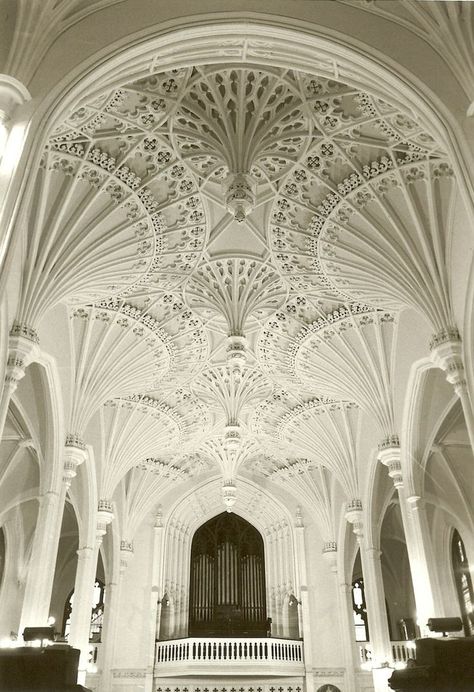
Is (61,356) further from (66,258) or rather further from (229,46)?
(229,46)

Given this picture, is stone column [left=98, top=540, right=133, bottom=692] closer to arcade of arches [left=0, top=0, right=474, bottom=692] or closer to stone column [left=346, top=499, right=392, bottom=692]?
arcade of arches [left=0, top=0, right=474, bottom=692]

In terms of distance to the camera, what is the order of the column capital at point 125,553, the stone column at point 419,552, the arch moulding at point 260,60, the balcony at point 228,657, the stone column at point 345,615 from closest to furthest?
the arch moulding at point 260,60, the stone column at point 419,552, the balcony at point 228,657, the stone column at point 345,615, the column capital at point 125,553

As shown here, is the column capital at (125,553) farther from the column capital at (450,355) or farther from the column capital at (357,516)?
the column capital at (450,355)

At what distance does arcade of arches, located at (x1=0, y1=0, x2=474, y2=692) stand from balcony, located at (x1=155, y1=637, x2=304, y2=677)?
0.31 feet

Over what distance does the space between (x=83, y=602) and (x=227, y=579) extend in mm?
9919

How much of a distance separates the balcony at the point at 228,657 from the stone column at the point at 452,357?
15.0m

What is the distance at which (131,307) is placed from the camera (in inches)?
685

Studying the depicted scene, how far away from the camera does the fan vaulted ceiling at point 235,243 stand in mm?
12398

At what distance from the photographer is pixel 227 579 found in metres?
27.7

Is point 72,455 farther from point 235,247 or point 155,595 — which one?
point 155,595

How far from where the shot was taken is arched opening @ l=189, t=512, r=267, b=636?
2658 centimetres

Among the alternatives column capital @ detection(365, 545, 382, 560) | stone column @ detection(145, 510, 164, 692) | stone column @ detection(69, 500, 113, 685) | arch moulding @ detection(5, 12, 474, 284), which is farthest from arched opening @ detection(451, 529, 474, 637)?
arch moulding @ detection(5, 12, 474, 284)

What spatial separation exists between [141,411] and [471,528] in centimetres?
1210

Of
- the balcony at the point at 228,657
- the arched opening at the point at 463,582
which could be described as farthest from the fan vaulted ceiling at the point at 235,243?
the balcony at the point at 228,657
